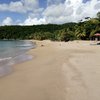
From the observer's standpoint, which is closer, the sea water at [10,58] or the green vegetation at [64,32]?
the sea water at [10,58]

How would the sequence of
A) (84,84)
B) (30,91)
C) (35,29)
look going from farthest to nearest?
1. (35,29)
2. (84,84)
3. (30,91)

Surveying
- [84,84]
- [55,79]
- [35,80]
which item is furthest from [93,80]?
[35,80]

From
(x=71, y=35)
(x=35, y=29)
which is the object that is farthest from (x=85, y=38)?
(x=35, y=29)

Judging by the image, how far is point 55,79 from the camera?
1077cm

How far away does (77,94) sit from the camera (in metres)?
7.79

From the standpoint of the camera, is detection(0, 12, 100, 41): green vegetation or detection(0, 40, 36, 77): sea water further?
detection(0, 12, 100, 41): green vegetation

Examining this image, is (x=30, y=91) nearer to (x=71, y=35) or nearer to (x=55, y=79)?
(x=55, y=79)

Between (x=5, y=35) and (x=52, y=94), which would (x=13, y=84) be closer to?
(x=52, y=94)

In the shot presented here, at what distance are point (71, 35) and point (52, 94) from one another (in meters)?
73.6

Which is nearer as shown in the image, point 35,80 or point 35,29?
point 35,80

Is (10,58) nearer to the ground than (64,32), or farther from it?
nearer to the ground

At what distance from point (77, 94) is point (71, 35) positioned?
242 feet

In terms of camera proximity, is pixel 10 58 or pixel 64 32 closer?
pixel 10 58

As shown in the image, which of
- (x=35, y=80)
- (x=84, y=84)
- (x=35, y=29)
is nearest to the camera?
(x=84, y=84)
